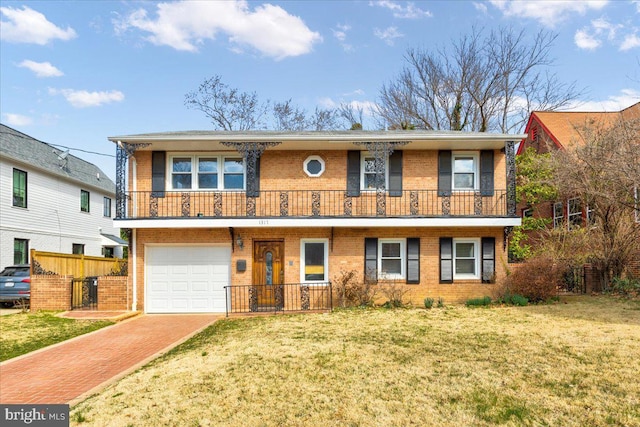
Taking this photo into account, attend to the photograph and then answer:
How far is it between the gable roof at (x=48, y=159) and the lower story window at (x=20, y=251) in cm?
360

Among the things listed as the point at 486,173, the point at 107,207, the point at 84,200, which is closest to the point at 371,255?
the point at 486,173

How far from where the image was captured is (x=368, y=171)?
547 inches

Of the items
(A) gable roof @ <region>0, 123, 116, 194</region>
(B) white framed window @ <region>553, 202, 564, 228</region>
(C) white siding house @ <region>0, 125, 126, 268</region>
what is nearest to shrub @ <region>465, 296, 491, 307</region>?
(B) white framed window @ <region>553, 202, 564, 228</region>

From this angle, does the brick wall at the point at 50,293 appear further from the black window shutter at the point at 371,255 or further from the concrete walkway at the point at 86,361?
the black window shutter at the point at 371,255

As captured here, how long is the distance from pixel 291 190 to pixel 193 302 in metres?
4.80

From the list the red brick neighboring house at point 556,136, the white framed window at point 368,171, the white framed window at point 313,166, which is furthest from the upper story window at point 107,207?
the red brick neighboring house at point 556,136

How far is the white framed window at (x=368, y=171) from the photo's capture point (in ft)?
45.3

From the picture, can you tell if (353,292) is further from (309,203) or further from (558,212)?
(558,212)

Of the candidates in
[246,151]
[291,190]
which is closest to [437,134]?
[291,190]

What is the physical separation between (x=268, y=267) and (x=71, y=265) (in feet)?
25.6

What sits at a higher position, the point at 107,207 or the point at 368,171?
the point at 368,171

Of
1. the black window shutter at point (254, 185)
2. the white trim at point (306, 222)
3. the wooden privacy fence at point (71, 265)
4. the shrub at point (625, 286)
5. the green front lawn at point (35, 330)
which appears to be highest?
the black window shutter at point (254, 185)

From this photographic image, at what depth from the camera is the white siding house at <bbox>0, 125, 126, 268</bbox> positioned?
18.6 metres

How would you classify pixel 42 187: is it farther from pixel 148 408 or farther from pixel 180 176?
pixel 148 408
